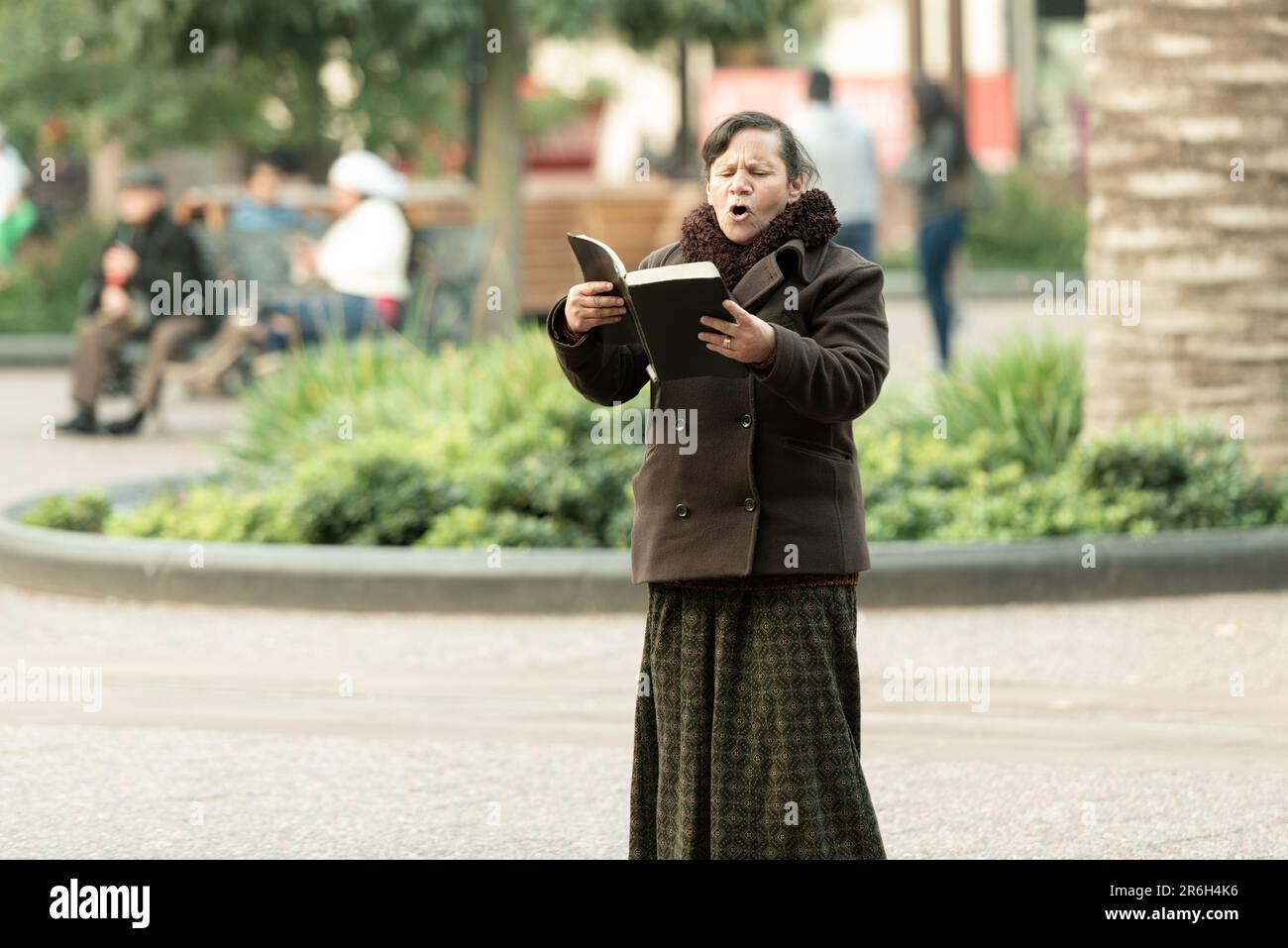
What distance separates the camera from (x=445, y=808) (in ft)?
18.8

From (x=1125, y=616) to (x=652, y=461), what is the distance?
415 cm

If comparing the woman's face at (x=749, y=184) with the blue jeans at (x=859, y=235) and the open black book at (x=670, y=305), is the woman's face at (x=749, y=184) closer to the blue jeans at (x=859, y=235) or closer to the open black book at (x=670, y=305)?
the open black book at (x=670, y=305)

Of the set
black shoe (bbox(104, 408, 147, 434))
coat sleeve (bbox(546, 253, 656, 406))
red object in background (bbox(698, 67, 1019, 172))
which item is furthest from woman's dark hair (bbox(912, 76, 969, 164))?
red object in background (bbox(698, 67, 1019, 172))

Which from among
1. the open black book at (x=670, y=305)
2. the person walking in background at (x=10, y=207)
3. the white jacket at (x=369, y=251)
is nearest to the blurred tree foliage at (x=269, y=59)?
the person walking in background at (x=10, y=207)

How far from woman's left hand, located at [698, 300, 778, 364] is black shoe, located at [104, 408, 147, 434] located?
35.3 ft

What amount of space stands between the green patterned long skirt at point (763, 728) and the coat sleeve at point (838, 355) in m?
0.39

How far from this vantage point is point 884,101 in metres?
32.1

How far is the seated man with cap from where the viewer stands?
14.2 m

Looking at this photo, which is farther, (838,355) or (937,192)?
(937,192)

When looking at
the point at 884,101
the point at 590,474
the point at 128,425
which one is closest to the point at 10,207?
the point at 128,425

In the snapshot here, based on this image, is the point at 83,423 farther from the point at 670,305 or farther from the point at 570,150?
the point at 570,150

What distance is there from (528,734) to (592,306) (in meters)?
2.62
